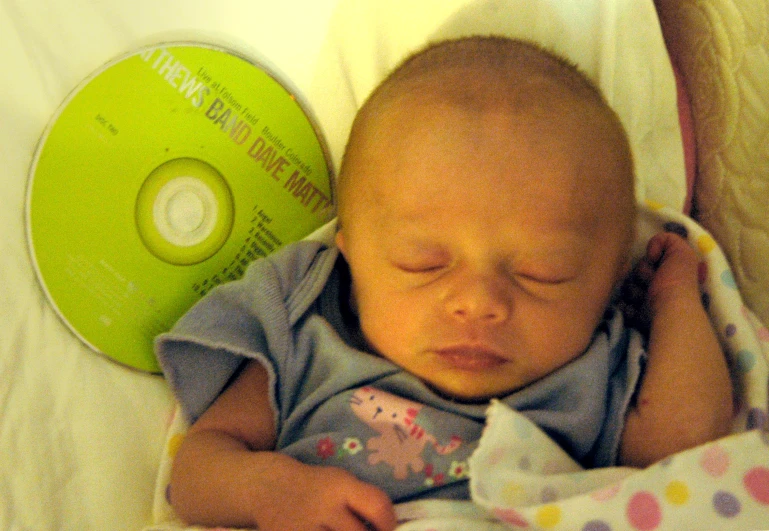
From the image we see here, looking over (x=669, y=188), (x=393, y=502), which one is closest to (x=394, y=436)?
(x=393, y=502)

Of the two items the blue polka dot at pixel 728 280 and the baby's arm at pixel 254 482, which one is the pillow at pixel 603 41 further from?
the baby's arm at pixel 254 482

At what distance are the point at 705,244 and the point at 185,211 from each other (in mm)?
702

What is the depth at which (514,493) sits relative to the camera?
2.15ft

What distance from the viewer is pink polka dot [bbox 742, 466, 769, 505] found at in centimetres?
59

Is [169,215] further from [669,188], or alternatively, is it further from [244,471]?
[669,188]

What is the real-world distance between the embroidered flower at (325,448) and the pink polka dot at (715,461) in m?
0.37

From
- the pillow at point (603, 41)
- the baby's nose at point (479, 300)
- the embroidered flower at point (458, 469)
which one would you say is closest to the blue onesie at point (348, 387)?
the embroidered flower at point (458, 469)

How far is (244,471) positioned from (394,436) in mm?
165

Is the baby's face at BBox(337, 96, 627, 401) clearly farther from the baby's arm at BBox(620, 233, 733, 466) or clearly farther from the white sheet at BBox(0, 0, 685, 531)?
the white sheet at BBox(0, 0, 685, 531)

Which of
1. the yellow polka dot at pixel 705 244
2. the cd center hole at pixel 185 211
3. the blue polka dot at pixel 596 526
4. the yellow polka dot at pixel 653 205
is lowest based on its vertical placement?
the blue polka dot at pixel 596 526

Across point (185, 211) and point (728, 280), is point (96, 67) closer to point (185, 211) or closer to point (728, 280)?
point (185, 211)

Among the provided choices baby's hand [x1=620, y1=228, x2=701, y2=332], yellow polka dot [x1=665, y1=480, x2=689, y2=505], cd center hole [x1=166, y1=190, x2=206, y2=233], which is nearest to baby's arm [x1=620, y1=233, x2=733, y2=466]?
baby's hand [x1=620, y1=228, x2=701, y2=332]

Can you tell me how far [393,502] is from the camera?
73 cm

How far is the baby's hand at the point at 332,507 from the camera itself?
654mm
